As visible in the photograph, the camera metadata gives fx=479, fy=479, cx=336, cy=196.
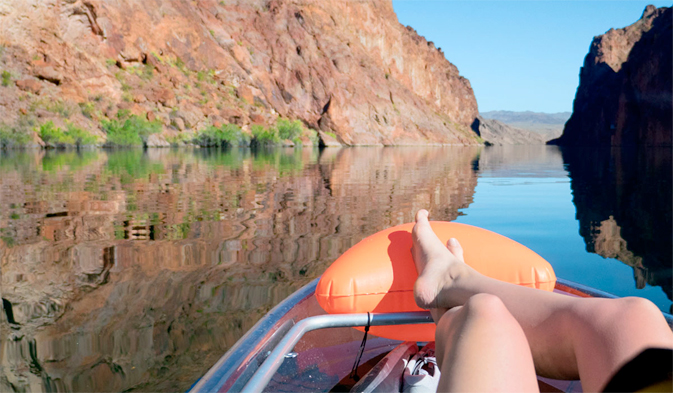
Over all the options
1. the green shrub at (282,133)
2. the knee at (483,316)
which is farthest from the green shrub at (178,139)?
the knee at (483,316)

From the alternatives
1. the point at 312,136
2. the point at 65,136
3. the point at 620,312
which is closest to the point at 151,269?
the point at 620,312

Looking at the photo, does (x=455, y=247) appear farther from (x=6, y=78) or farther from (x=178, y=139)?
(x=178, y=139)

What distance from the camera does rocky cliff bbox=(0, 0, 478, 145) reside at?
3459 cm

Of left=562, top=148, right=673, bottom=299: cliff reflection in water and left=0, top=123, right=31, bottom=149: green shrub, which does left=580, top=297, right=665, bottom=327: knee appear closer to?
left=562, top=148, right=673, bottom=299: cliff reflection in water

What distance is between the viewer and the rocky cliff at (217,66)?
113ft

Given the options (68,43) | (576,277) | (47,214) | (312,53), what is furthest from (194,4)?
(576,277)

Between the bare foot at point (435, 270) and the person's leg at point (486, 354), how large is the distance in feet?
1.35

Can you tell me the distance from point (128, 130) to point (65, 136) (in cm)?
498

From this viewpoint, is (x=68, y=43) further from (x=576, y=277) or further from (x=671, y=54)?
(x=671, y=54)

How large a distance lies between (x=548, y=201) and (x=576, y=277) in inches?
187

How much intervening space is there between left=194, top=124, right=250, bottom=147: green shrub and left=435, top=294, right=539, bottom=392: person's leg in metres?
41.8

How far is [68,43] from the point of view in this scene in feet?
121

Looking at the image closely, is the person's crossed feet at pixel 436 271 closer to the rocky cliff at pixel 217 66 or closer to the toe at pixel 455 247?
the toe at pixel 455 247

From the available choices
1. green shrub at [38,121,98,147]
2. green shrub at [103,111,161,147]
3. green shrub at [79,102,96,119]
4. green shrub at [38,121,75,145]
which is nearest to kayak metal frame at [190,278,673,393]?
green shrub at [38,121,75,145]
